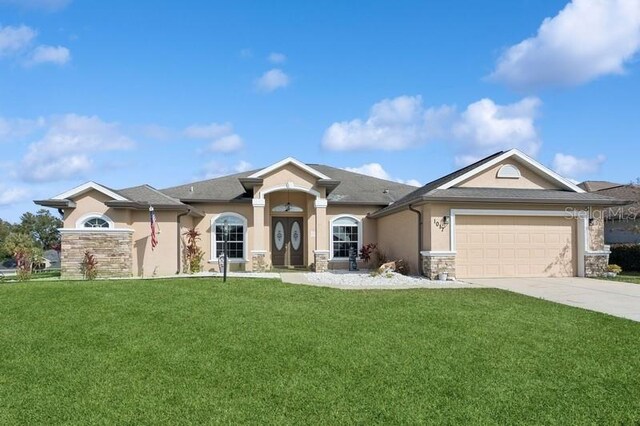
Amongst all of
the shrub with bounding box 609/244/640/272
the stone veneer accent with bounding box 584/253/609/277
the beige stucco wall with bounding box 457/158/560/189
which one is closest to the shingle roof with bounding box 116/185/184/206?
the beige stucco wall with bounding box 457/158/560/189

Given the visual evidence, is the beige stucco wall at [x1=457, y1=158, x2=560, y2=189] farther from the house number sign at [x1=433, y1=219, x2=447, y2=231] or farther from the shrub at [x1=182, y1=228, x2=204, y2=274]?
the shrub at [x1=182, y1=228, x2=204, y2=274]

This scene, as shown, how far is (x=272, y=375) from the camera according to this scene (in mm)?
5754

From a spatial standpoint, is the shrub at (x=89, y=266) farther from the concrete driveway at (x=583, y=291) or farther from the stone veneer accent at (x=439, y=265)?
the concrete driveway at (x=583, y=291)

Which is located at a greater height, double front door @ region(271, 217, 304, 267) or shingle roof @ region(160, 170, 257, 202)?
shingle roof @ region(160, 170, 257, 202)

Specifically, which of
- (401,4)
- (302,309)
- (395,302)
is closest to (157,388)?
(302,309)

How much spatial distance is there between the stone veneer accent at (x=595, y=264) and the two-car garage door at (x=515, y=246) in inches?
15.6

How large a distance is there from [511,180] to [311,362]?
13578 millimetres

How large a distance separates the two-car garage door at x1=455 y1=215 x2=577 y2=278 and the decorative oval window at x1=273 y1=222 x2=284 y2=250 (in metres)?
8.78

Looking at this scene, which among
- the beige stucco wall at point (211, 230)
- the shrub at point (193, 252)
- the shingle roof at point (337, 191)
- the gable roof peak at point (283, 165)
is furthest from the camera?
the shingle roof at point (337, 191)

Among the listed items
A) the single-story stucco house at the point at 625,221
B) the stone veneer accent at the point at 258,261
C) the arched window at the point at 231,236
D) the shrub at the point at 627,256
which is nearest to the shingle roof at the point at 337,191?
the arched window at the point at 231,236

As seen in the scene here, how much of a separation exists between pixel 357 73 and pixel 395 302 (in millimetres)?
10138

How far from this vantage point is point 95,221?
1675cm

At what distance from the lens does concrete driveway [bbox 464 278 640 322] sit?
1002 cm

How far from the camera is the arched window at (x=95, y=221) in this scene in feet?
54.6
